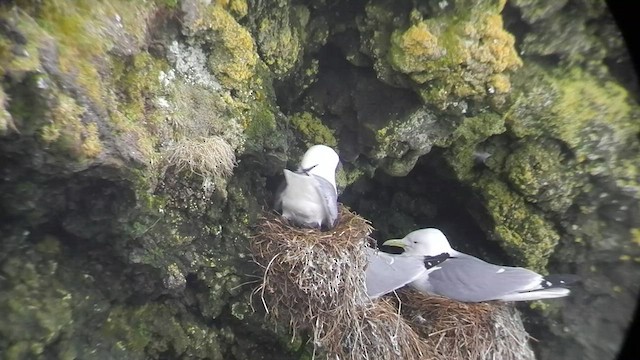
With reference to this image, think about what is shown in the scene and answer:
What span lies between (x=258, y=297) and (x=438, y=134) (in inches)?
28.3

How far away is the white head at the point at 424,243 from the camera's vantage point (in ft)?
5.49

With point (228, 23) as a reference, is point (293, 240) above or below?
below

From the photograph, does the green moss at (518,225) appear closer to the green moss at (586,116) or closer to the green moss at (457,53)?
the green moss at (586,116)

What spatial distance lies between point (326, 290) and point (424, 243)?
46cm

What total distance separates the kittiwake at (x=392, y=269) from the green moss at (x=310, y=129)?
1.26ft

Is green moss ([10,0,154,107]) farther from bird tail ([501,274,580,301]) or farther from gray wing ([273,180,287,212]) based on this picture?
bird tail ([501,274,580,301])

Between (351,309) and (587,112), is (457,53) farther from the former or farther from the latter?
(351,309)

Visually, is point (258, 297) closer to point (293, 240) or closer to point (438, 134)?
point (293, 240)

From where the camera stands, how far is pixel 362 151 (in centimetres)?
168

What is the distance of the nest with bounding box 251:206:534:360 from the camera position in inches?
53.8

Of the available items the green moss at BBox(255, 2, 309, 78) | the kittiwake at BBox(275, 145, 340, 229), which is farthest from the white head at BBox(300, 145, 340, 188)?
the green moss at BBox(255, 2, 309, 78)

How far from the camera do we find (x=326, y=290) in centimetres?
136

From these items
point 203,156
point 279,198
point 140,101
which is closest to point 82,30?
point 140,101

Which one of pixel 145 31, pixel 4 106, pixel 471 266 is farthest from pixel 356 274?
pixel 4 106
